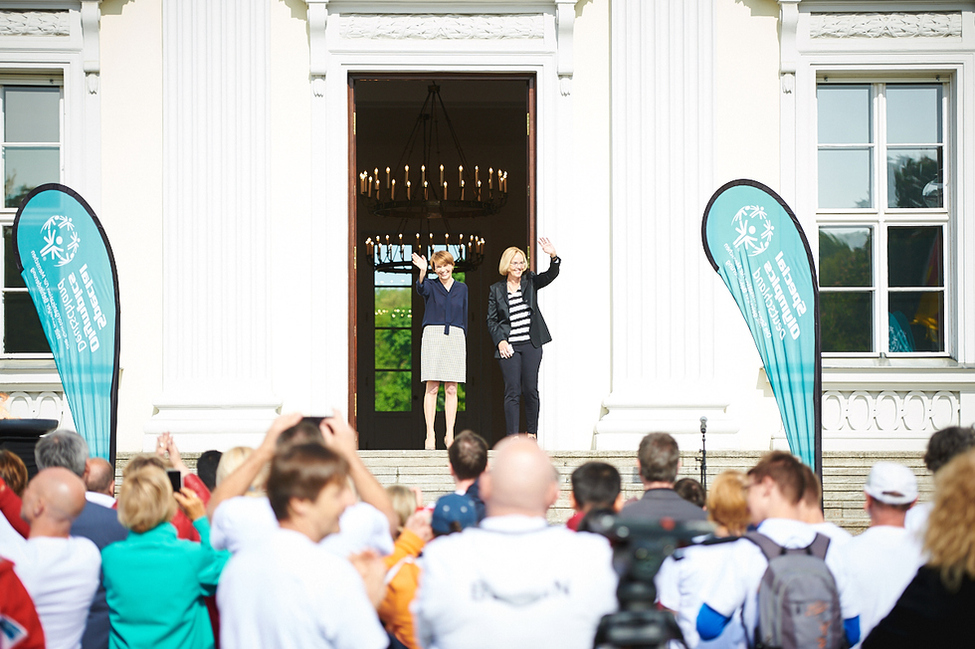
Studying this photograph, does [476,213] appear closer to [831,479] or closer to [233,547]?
[831,479]

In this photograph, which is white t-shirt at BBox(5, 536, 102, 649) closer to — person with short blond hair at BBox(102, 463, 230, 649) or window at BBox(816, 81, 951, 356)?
person with short blond hair at BBox(102, 463, 230, 649)

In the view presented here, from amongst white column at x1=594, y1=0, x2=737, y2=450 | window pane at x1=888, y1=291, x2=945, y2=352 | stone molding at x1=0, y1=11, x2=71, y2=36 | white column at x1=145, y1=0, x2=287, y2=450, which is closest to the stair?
white column at x1=594, y1=0, x2=737, y2=450

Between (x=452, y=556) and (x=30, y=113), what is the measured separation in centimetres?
792

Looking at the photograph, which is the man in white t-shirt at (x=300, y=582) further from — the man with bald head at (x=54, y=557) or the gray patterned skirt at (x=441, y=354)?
the gray patterned skirt at (x=441, y=354)

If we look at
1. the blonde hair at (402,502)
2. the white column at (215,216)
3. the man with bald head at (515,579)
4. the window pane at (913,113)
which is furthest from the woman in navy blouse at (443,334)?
the man with bald head at (515,579)

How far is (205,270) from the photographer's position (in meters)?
8.22

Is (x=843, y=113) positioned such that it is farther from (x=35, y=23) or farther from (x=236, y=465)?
(x=35, y=23)

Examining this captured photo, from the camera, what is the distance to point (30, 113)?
340 inches

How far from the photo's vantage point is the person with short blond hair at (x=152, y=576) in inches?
128

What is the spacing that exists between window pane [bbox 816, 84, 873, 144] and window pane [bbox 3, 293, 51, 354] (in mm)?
7226

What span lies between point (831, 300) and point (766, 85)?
2.00 metres

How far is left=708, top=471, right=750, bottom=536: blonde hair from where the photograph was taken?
3502mm

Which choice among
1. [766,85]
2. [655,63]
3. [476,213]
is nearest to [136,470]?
[655,63]

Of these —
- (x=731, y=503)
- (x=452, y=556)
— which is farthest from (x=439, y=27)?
(x=452, y=556)
